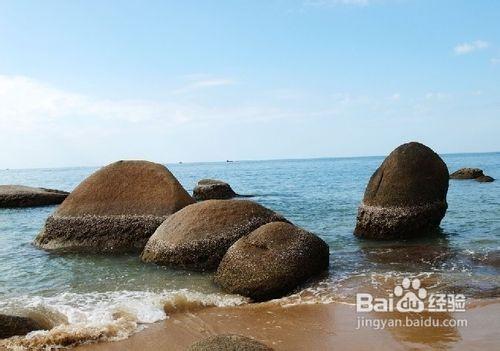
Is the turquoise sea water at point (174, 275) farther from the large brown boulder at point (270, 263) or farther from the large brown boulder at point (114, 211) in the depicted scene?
the large brown boulder at point (114, 211)

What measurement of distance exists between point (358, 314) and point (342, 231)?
27.4ft

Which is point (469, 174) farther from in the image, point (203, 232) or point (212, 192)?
point (203, 232)

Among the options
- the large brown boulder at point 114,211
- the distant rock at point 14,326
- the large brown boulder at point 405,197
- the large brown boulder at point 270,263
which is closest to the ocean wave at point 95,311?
the distant rock at point 14,326

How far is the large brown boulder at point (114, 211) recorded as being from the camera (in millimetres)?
13117

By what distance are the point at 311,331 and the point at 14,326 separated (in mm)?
4071

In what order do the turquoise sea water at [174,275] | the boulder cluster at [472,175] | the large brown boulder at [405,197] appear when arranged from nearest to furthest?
the turquoise sea water at [174,275] < the large brown boulder at [405,197] < the boulder cluster at [472,175]

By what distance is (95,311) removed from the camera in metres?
7.80

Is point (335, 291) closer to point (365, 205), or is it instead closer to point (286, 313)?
point (286, 313)

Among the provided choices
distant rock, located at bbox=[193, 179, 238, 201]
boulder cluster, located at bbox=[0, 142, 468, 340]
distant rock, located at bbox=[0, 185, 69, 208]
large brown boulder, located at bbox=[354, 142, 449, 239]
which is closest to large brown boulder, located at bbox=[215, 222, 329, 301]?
boulder cluster, located at bbox=[0, 142, 468, 340]

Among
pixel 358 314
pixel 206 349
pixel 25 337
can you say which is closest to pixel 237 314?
pixel 358 314

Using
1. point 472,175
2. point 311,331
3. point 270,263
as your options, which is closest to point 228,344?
point 311,331

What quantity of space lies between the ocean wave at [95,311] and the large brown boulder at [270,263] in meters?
0.34

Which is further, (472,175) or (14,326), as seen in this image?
(472,175)

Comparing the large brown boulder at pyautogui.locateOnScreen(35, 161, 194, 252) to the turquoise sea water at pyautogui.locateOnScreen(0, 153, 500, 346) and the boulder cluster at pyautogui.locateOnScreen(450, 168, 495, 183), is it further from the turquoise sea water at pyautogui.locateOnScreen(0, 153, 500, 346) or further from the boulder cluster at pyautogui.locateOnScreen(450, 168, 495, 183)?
the boulder cluster at pyautogui.locateOnScreen(450, 168, 495, 183)
